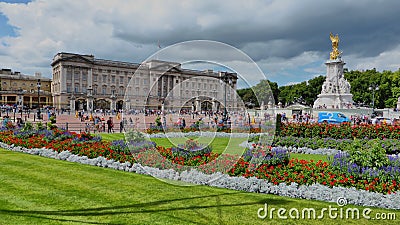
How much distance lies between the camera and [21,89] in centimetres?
9619

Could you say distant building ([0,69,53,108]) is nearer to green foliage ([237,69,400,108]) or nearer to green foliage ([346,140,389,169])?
green foliage ([237,69,400,108])

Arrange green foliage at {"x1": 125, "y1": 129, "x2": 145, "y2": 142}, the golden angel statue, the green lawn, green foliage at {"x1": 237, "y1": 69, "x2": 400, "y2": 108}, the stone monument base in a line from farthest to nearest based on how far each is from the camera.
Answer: green foliage at {"x1": 237, "y1": 69, "x2": 400, "y2": 108}, the golden angel statue, the stone monument base, green foliage at {"x1": 125, "y1": 129, "x2": 145, "y2": 142}, the green lawn

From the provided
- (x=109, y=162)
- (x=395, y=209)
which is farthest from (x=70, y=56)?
(x=395, y=209)

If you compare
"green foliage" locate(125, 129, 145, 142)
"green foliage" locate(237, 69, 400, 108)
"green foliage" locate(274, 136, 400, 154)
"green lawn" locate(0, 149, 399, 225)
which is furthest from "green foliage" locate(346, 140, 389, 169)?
"green foliage" locate(237, 69, 400, 108)

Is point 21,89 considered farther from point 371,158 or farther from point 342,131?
point 371,158

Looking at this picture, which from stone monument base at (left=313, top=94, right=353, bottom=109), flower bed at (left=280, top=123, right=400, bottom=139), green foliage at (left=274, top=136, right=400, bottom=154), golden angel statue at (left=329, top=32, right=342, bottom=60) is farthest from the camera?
golden angel statue at (left=329, top=32, right=342, bottom=60)

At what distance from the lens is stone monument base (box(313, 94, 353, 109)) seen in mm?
49781

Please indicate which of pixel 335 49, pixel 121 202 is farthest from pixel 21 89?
pixel 121 202

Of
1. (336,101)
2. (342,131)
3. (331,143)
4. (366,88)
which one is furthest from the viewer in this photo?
(366,88)

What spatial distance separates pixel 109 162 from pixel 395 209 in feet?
25.9

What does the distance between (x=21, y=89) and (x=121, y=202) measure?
340ft

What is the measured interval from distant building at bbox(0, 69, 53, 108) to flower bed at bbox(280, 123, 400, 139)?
87121mm

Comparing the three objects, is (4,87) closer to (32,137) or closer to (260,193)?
(32,137)

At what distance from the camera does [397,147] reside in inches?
567
